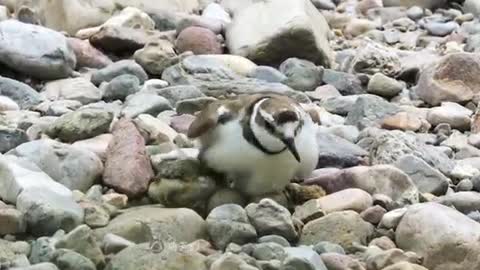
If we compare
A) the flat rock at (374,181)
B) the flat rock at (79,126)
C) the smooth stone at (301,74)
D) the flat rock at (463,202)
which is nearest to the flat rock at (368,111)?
the smooth stone at (301,74)

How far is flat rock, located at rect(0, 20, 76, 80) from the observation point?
5281mm

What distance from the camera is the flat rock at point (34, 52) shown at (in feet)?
17.3

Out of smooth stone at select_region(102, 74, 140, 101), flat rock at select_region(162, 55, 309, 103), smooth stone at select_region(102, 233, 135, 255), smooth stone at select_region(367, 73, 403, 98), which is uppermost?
smooth stone at select_region(102, 233, 135, 255)

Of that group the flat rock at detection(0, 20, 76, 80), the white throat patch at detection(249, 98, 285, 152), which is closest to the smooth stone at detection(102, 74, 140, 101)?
the flat rock at detection(0, 20, 76, 80)

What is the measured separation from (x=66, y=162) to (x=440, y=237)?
1.35m

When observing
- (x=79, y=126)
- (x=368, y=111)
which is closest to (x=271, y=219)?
(x=79, y=126)

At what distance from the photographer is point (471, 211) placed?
3.81 meters

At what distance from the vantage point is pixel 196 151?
3934 mm

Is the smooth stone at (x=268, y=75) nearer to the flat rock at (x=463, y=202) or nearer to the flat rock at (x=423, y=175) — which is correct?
the flat rock at (x=423, y=175)

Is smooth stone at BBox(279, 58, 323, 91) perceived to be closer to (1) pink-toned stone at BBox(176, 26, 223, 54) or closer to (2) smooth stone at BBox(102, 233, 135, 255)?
(1) pink-toned stone at BBox(176, 26, 223, 54)

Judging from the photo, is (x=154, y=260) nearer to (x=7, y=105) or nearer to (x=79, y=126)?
(x=79, y=126)

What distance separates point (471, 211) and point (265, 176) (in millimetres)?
746

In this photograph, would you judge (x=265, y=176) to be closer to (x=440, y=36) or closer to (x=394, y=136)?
(x=394, y=136)

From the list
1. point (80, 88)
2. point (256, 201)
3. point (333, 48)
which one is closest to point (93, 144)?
point (256, 201)
